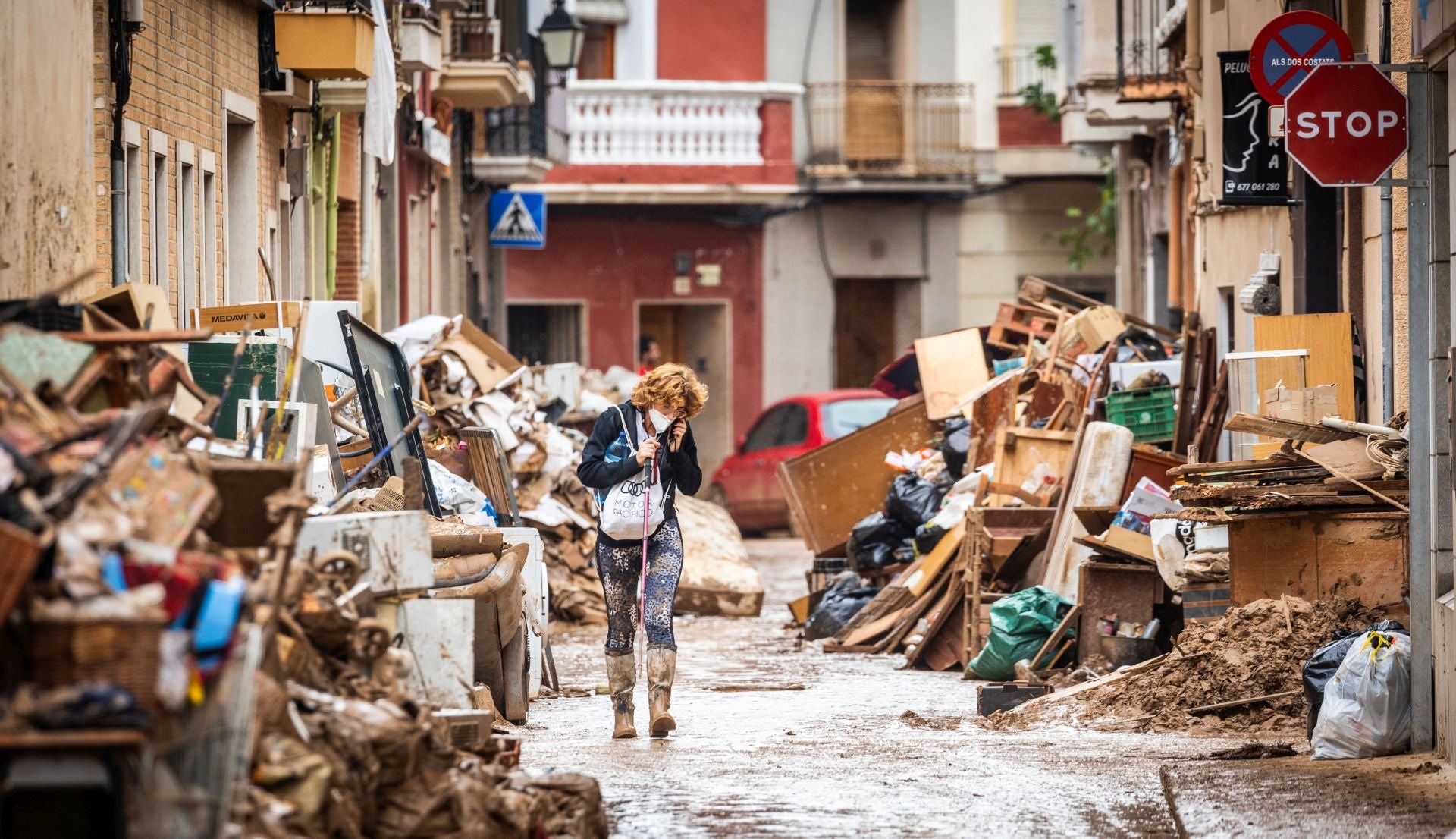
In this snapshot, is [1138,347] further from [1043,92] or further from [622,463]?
[1043,92]

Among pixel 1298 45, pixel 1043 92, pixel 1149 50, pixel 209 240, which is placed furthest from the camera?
pixel 1043 92

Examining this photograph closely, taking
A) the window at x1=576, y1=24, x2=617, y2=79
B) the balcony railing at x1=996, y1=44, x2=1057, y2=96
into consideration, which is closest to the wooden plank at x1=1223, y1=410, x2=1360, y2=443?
the window at x1=576, y1=24, x2=617, y2=79

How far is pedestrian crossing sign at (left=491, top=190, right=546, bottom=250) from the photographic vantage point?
25.5 meters

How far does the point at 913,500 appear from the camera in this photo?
15.8 meters

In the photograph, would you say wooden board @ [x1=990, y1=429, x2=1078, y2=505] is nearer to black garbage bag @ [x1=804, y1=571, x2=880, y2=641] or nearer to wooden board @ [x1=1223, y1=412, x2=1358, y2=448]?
black garbage bag @ [x1=804, y1=571, x2=880, y2=641]

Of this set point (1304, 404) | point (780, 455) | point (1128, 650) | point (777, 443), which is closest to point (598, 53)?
point (777, 443)

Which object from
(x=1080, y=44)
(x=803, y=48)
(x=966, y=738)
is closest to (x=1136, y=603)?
(x=966, y=738)

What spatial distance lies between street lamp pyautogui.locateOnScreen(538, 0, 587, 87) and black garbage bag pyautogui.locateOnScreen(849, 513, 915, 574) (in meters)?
10.3

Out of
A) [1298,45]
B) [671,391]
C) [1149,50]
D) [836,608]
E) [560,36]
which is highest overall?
[560,36]

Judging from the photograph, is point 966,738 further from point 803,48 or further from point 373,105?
point 803,48

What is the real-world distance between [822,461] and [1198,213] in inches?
153

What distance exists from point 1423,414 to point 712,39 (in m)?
23.4

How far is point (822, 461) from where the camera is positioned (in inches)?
675

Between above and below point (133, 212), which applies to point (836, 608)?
below
